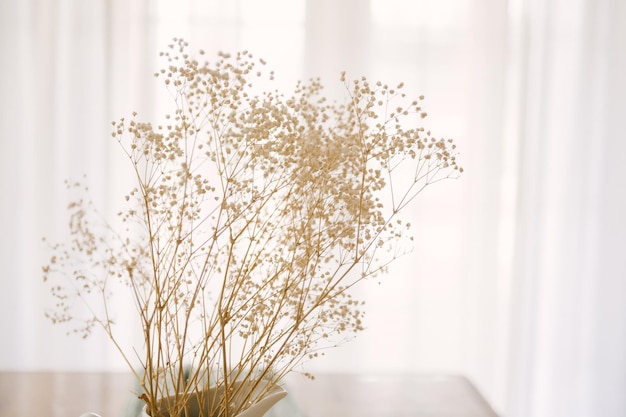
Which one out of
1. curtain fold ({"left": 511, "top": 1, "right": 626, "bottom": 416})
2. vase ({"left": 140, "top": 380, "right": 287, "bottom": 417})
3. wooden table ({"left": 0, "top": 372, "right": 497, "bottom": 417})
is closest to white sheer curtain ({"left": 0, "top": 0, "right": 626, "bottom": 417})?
curtain fold ({"left": 511, "top": 1, "right": 626, "bottom": 416})

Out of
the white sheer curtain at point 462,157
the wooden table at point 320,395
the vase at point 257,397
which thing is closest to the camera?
the vase at point 257,397

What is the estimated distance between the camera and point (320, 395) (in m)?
1.61

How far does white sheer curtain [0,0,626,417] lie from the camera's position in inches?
120

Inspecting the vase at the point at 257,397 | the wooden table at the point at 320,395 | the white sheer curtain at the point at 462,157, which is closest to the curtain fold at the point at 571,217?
the white sheer curtain at the point at 462,157

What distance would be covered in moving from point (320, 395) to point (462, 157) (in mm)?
1751

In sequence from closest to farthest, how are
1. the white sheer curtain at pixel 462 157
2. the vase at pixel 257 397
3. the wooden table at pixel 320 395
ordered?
the vase at pixel 257 397
the wooden table at pixel 320 395
the white sheer curtain at pixel 462 157

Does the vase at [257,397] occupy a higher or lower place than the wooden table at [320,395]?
higher

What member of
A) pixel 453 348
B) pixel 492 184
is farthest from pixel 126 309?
pixel 492 184

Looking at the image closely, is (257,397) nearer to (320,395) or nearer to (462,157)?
(320,395)

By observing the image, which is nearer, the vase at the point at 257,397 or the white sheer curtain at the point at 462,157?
the vase at the point at 257,397

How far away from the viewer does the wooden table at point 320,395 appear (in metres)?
1.47

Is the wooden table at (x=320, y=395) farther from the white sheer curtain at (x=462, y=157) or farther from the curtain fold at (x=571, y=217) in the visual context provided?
the curtain fold at (x=571, y=217)

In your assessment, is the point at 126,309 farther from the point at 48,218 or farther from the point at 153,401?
the point at 153,401

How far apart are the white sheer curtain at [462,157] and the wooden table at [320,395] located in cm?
142
